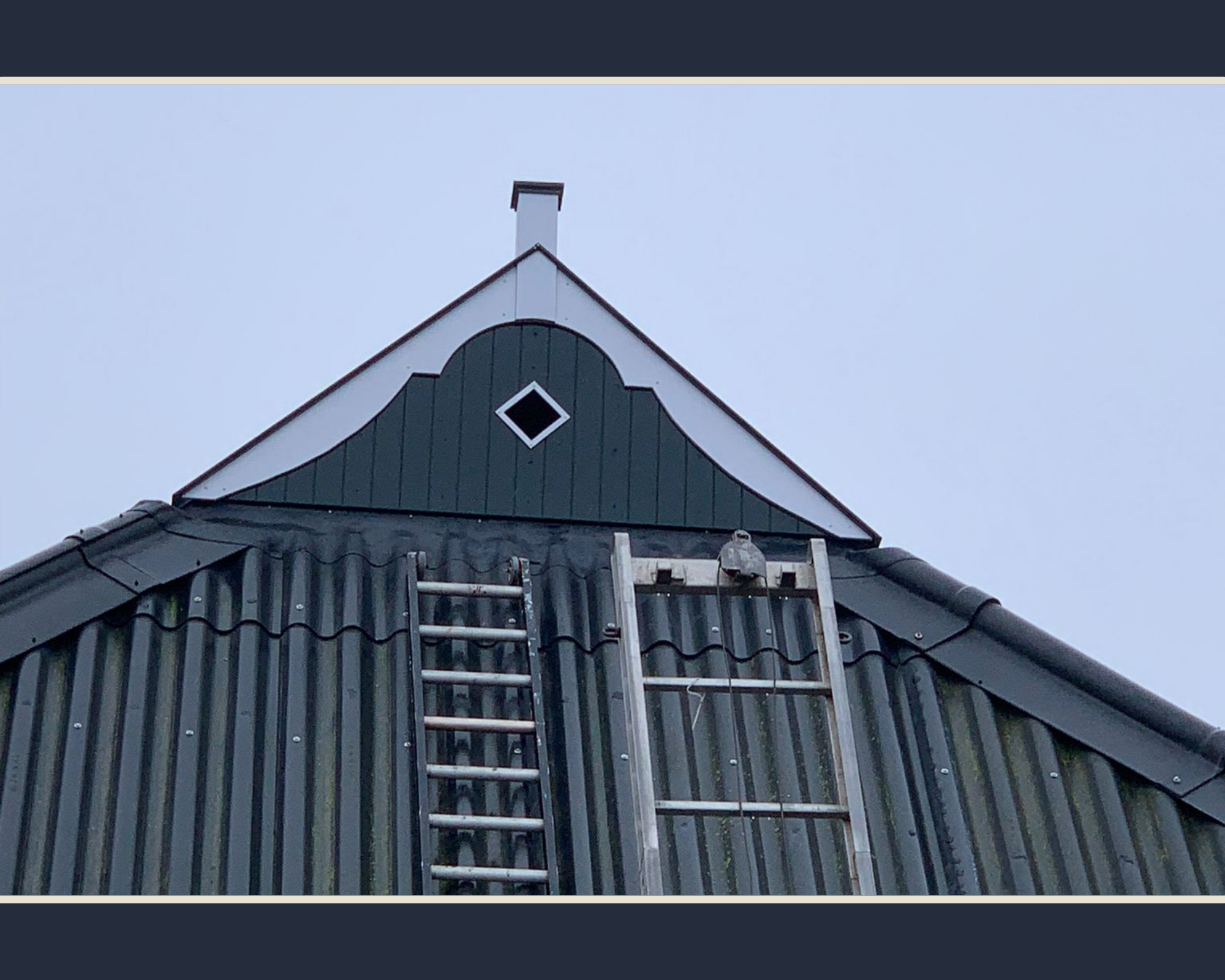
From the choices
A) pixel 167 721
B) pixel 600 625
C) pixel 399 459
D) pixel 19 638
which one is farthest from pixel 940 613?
pixel 19 638

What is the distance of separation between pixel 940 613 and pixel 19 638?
3.79 meters

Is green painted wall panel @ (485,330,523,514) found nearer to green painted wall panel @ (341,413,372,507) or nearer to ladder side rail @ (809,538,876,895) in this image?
green painted wall panel @ (341,413,372,507)

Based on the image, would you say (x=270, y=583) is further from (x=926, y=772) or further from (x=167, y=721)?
(x=926, y=772)

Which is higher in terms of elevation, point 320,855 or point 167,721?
point 167,721

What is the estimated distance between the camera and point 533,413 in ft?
30.2

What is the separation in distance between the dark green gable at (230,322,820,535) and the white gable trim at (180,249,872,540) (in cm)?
5

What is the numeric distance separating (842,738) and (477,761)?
147 cm

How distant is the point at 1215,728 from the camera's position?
319 inches

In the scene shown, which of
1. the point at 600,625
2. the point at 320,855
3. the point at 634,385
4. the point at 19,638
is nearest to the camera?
the point at 320,855

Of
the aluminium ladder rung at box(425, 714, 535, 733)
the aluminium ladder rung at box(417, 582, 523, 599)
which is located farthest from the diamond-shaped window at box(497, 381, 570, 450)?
the aluminium ladder rung at box(425, 714, 535, 733)

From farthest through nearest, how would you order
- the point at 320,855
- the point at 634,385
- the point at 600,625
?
the point at 634,385, the point at 600,625, the point at 320,855

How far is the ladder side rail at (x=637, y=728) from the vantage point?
261 inches

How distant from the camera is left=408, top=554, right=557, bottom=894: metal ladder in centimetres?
729

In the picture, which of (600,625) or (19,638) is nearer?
(19,638)
